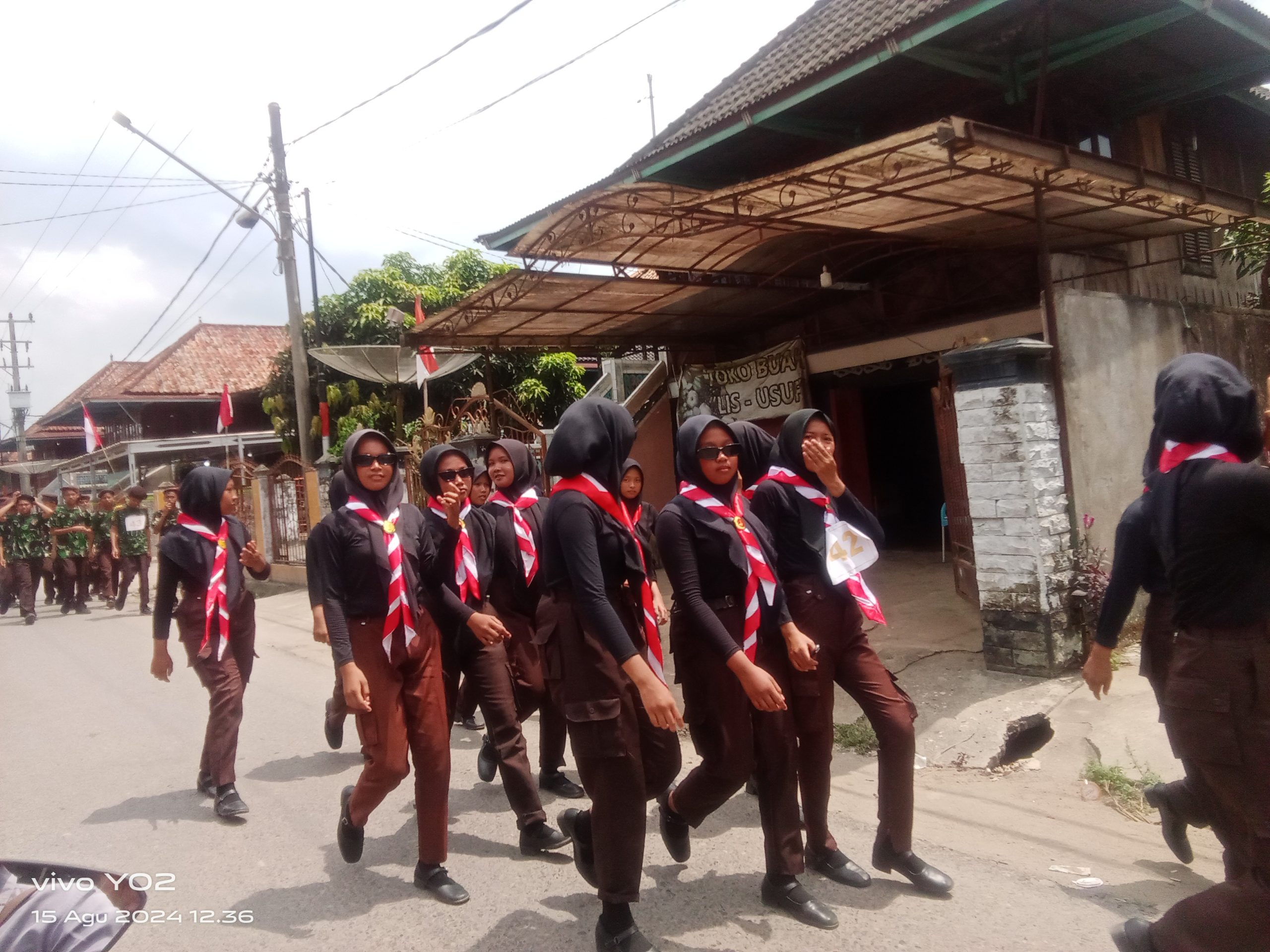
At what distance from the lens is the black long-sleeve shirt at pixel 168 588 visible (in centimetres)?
475

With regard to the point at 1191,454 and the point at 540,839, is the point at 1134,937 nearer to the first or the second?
the point at 1191,454

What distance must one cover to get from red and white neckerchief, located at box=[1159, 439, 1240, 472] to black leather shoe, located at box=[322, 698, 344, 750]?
14.5 ft

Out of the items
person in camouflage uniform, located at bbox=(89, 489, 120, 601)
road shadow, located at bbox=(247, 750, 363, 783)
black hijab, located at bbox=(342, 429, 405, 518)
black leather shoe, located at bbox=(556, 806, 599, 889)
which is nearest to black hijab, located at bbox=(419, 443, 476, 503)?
black hijab, located at bbox=(342, 429, 405, 518)

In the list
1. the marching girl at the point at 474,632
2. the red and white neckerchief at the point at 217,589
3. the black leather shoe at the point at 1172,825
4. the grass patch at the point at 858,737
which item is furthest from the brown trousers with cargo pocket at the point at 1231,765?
the red and white neckerchief at the point at 217,589

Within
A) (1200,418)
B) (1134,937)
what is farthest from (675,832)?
(1200,418)

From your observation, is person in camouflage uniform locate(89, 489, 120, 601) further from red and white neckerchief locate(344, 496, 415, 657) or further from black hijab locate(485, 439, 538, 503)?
red and white neckerchief locate(344, 496, 415, 657)

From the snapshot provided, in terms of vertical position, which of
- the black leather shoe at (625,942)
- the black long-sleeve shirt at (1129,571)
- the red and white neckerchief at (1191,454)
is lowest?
the black leather shoe at (625,942)

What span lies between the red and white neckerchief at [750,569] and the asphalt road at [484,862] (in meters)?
0.95

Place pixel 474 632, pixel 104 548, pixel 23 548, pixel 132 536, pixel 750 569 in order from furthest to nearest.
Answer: pixel 104 548, pixel 23 548, pixel 132 536, pixel 474 632, pixel 750 569

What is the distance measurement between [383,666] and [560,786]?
151 cm

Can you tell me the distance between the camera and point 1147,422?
7.11 metres

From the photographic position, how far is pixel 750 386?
1070cm

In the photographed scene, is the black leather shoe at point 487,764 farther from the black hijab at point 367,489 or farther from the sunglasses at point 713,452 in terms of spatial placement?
the sunglasses at point 713,452

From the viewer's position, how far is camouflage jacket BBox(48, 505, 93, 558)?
14023 mm
